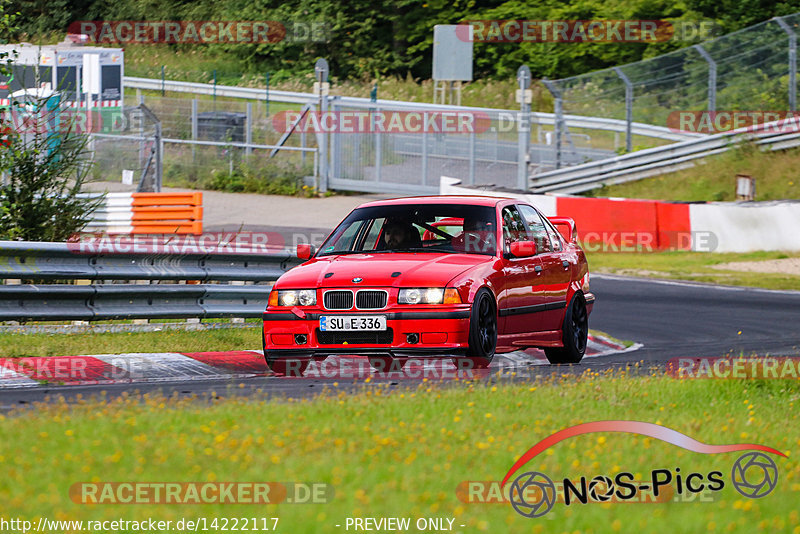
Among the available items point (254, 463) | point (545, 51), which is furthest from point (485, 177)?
point (254, 463)

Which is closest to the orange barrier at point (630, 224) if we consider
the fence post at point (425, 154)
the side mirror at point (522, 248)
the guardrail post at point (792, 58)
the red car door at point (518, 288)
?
the guardrail post at point (792, 58)

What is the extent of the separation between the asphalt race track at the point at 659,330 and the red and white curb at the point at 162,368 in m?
0.34

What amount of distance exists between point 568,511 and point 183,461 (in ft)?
5.83

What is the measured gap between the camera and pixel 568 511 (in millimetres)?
5133

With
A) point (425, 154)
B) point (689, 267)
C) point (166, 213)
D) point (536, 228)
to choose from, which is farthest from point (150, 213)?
point (536, 228)

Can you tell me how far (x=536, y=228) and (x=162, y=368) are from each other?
12.2 ft

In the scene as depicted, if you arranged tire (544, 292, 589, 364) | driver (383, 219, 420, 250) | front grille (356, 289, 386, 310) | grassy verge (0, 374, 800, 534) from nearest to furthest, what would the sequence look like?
1. grassy verge (0, 374, 800, 534)
2. front grille (356, 289, 386, 310)
3. driver (383, 219, 420, 250)
4. tire (544, 292, 589, 364)

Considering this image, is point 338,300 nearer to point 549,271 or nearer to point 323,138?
point 549,271

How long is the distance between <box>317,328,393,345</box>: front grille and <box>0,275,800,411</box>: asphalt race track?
1.01ft

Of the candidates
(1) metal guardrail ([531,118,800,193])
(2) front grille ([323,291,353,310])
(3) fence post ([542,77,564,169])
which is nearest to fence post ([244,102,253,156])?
(1) metal guardrail ([531,118,800,193])

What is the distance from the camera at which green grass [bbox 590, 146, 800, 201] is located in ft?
87.4

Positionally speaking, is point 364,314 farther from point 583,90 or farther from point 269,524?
point 583,90

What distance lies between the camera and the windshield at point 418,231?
10812 mm

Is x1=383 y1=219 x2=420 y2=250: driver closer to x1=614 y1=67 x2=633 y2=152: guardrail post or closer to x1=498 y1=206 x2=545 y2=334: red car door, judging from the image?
x1=498 y1=206 x2=545 y2=334: red car door
